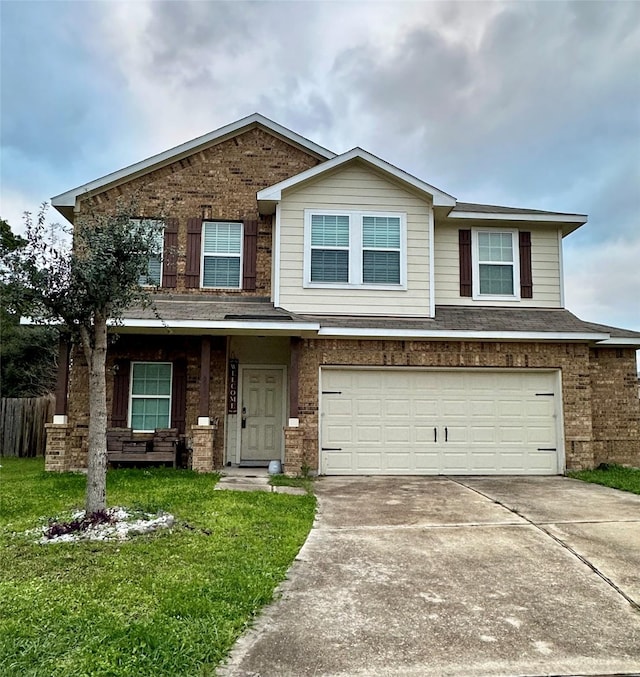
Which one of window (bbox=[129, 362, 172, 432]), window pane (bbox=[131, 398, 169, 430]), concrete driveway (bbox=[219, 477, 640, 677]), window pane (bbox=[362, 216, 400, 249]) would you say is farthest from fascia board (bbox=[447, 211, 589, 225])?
window pane (bbox=[131, 398, 169, 430])

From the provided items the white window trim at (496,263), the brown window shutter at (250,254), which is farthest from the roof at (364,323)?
the brown window shutter at (250,254)

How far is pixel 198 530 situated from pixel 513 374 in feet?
24.8

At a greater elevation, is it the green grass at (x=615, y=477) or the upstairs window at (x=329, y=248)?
the upstairs window at (x=329, y=248)

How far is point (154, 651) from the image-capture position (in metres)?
3.12

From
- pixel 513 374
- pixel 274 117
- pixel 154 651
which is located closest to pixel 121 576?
pixel 154 651

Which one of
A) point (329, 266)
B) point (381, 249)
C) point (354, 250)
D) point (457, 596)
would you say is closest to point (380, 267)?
point (381, 249)

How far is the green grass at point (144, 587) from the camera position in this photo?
308 centimetres

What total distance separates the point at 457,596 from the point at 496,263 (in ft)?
30.4

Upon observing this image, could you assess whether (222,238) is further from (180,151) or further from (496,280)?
(496,280)

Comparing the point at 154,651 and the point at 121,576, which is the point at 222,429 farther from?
the point at 154,651

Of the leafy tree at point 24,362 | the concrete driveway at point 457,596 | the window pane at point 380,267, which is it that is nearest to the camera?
the concrete driveway at point 457,596

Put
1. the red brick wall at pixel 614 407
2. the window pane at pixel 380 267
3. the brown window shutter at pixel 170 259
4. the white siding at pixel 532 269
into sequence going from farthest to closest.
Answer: the white siding at pixel 532 269, the brown window shutter at pixel 170 259, the red brick wall at pixel 614 407, the window pane at pixel 380 267

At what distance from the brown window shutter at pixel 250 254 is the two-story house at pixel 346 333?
0.05 m

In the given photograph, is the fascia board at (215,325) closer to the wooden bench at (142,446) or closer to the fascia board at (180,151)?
the wooden bench at (142,446)
